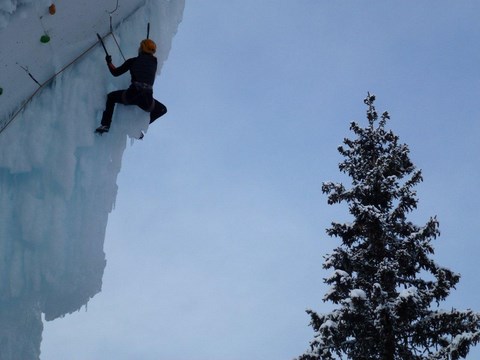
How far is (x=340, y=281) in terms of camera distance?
9297mm

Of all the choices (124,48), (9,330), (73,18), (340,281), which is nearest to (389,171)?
(340,281)

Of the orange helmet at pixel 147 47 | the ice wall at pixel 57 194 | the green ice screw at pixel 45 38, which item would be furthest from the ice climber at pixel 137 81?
the green ice screw at pixel 45 38

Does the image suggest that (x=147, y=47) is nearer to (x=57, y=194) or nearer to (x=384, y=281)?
(x=57, y=194)

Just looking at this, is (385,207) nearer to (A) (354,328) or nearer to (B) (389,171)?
(B) (389,171)

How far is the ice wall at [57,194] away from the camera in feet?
20.5

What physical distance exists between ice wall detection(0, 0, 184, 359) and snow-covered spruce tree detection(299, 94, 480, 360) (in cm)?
427

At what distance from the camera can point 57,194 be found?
6.62 metres

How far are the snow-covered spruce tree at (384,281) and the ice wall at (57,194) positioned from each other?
4268mm

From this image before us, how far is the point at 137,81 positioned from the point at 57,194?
1.74 meters

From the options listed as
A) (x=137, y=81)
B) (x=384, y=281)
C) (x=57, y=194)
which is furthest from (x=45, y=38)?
(x=384, y=281)

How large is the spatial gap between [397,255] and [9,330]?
6.33m

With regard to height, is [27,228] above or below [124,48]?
below

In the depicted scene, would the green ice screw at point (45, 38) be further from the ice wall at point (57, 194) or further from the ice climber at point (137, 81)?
the ice climber at point (137, 81)

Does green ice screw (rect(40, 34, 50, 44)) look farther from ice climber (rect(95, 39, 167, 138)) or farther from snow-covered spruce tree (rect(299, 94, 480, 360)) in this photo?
snow-covered spruce tree (rect(299, 94, 480, 360))
